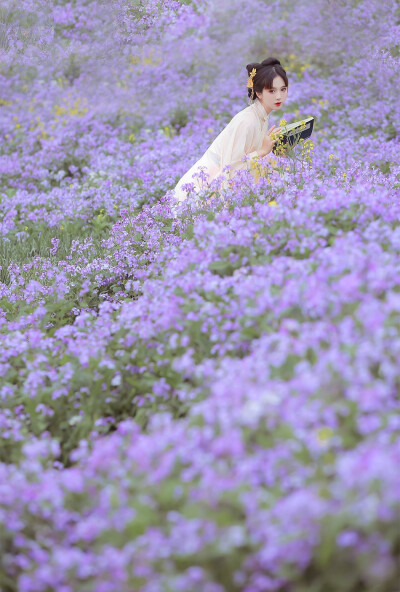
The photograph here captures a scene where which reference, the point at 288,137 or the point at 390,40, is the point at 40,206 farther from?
the point at 390,40

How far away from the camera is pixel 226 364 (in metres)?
3.06

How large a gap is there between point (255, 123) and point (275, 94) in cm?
38

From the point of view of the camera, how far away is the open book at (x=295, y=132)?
718 cm

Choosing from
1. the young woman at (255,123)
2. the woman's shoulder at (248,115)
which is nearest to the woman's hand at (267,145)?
the young woman at (255,123)

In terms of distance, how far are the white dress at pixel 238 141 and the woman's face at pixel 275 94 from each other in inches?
3.7

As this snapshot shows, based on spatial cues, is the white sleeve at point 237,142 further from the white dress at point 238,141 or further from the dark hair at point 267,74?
→ the dark hair at point 267,74

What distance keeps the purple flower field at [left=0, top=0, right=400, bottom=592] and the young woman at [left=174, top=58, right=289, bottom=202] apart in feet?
1.64

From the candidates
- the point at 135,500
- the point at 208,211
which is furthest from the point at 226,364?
the point at 208,211

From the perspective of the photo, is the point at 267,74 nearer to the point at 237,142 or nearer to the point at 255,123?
the point at 255,123

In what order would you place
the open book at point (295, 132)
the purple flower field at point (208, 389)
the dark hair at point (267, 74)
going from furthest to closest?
the open book at point (295, 132) → the dark hair at point (267, 74) → the purple flower field at point (208, 389)

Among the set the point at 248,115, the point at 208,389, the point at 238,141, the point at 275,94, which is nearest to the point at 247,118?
the point at 248,115

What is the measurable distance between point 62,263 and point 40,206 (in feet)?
10.3

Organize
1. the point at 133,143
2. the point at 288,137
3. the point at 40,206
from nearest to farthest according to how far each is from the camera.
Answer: the point at 288,137
the point at 40,206
the point at 133,143

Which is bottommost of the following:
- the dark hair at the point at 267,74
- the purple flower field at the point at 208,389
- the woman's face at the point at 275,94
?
the purple flower field at the point at 208,389
